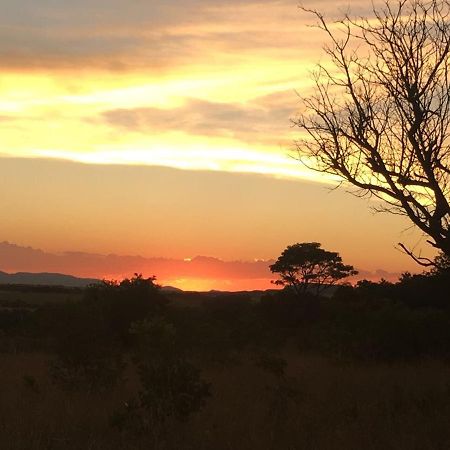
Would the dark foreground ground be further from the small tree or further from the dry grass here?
the small tree

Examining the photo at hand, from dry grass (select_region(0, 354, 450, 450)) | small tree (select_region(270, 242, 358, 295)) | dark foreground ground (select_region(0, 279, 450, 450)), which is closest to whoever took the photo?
dry grass (select_region(0, 354, 450, 450))

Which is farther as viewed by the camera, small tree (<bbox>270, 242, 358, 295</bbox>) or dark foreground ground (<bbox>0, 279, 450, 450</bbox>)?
small tree (<bbox>270, 242, 358, 295</bbox>)

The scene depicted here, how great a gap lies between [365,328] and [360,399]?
10.9m

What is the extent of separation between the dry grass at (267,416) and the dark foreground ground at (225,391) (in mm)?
27

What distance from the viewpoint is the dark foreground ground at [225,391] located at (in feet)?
27.7

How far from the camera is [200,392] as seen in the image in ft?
31.7

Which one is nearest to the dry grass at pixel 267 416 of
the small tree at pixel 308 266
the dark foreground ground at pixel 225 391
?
the dark foreground ground at pixel 225 391

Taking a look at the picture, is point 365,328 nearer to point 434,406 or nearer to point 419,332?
point 419,332

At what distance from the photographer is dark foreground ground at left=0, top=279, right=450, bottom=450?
8.45 metres

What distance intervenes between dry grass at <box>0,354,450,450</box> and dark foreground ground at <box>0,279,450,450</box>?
0.03 metres

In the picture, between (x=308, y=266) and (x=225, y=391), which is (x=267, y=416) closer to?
(x=225, y=391)

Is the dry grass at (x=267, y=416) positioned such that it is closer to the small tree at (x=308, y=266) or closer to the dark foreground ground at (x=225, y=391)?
the dark foreground ground at (x=225, y=391)

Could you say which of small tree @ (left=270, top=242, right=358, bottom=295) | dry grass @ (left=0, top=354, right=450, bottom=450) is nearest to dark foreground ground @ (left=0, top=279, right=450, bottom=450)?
dry grass @ (left=0, top=354, right=450, bottom=450)

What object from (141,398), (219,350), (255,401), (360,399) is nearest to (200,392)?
(141,398)
